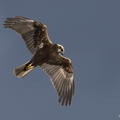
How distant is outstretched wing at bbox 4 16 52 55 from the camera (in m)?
13.0

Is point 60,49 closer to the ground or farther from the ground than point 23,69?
farther from the ground

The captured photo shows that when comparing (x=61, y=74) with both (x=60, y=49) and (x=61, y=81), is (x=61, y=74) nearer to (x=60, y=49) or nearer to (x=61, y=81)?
(x=61, y=81)

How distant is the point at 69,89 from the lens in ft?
43.8

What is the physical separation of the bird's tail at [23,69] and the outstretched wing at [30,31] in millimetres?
733

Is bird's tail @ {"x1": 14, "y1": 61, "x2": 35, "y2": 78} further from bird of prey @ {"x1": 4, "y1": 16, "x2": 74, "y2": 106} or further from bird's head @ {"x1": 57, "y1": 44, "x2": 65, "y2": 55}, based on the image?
bird's head @ {"x1": 57, "y1": 44, "x2": 65, "y2": 55}

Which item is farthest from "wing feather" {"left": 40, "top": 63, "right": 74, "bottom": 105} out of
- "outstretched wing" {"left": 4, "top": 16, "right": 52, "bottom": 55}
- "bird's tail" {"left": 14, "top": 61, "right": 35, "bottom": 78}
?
"outstretched wing" {"left": 4, "top": 16, "right": 52, "bottom": 55}

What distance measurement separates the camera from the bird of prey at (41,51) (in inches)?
507

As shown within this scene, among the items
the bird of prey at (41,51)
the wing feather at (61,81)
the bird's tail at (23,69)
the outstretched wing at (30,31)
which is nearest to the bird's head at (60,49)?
the bird of prey at (41,51)

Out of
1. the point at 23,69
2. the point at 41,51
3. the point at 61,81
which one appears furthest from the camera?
the point at 61,81

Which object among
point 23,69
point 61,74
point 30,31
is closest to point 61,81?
point 61,74

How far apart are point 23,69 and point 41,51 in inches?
48.8

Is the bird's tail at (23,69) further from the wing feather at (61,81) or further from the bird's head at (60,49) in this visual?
the bird's head at (60,49)

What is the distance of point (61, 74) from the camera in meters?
14.0

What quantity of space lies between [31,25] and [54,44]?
1496 millimetres
